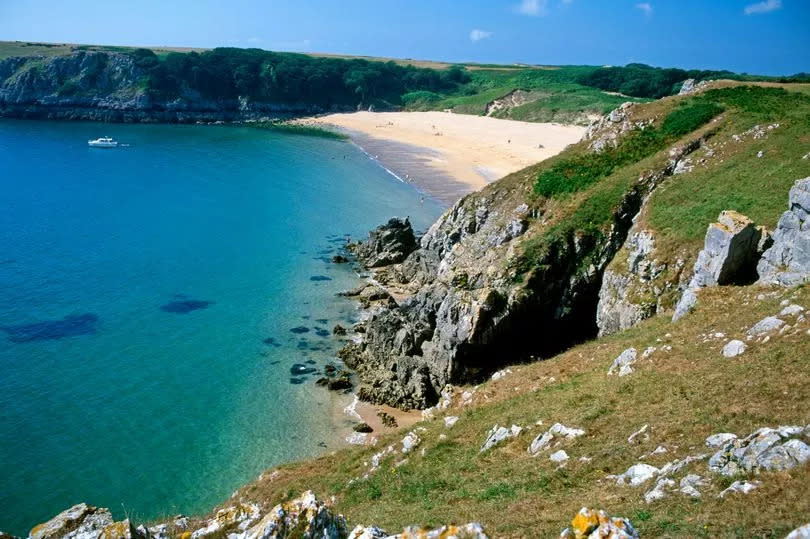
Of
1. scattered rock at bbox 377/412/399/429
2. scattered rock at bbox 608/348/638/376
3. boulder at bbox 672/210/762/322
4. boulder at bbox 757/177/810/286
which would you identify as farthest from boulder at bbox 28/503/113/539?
boulder at bbox 757/177/810/286

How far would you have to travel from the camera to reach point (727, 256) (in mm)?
26484

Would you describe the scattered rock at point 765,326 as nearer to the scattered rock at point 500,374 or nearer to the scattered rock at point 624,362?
the scattered rock at point 624,362

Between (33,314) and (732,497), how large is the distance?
5413 cm

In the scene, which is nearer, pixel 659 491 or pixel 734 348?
pixel 659 491

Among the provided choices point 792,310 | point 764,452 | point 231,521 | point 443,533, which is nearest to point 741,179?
point 792,310

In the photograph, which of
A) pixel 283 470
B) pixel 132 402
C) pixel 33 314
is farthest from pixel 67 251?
pixel 283 470

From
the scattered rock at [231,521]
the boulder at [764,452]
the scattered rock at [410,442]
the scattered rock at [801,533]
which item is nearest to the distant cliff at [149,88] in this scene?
the scattered rock at [410,442]

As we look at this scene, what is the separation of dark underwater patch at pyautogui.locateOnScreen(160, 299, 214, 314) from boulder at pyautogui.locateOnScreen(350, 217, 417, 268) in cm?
1812

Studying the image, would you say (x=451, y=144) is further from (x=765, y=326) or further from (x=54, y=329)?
(x=765, y=326)

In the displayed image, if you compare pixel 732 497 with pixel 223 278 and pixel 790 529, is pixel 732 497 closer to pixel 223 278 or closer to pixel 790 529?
pixel 790 529

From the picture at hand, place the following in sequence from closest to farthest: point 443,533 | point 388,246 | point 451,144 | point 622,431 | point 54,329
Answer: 1. point 443,533
2. point 622,431
3. point 54,329
4. point 388,246
5. point 451,144

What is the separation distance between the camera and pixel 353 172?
109562mm

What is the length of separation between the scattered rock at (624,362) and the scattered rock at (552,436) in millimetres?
4938

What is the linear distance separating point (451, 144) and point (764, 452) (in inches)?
4962
